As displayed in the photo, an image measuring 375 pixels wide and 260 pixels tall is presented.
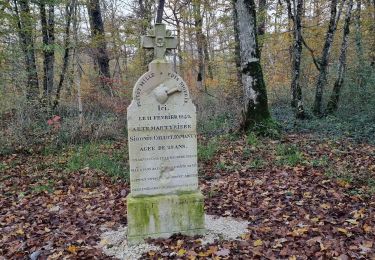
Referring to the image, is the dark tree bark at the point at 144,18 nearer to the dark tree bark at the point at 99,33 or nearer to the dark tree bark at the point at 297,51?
the dark tree bark at the point at 99,33

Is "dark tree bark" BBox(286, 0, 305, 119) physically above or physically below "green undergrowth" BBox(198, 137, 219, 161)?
above

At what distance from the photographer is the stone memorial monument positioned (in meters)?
4.45

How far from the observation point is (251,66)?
10078 millimetres

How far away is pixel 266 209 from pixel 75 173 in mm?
4657

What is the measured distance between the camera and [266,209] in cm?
549

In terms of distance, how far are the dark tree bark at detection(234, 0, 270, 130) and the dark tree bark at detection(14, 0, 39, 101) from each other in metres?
7.07

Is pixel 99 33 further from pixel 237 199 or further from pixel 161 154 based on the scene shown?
pixel 161 154

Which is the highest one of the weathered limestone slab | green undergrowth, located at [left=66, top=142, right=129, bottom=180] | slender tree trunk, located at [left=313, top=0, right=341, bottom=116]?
slender tree trunk, located at [left=313, top=0, right=341, bottom=116]

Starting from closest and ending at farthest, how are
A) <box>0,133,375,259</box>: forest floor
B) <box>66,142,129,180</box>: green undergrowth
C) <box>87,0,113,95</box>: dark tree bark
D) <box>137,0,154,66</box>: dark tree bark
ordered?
<box>0,133,375,259</box>: forest floor
<box>66,142,129,180</box>: green undergrowth
<box>137,0,154,66</box>: dark tree bark
<box>87,0,113,95</box>: dark tree bark

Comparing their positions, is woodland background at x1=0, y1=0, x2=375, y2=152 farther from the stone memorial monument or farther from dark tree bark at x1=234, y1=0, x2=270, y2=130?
the stone memorial monument

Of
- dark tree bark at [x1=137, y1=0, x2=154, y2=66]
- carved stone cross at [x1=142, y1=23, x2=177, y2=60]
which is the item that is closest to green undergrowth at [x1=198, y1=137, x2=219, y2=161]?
carved stone cross at [x1=142, y1=23, x2=177, y2=60]

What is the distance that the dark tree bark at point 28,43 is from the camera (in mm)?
12047

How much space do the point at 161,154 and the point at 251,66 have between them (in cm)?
630

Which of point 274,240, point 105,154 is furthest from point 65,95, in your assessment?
point 274,240
